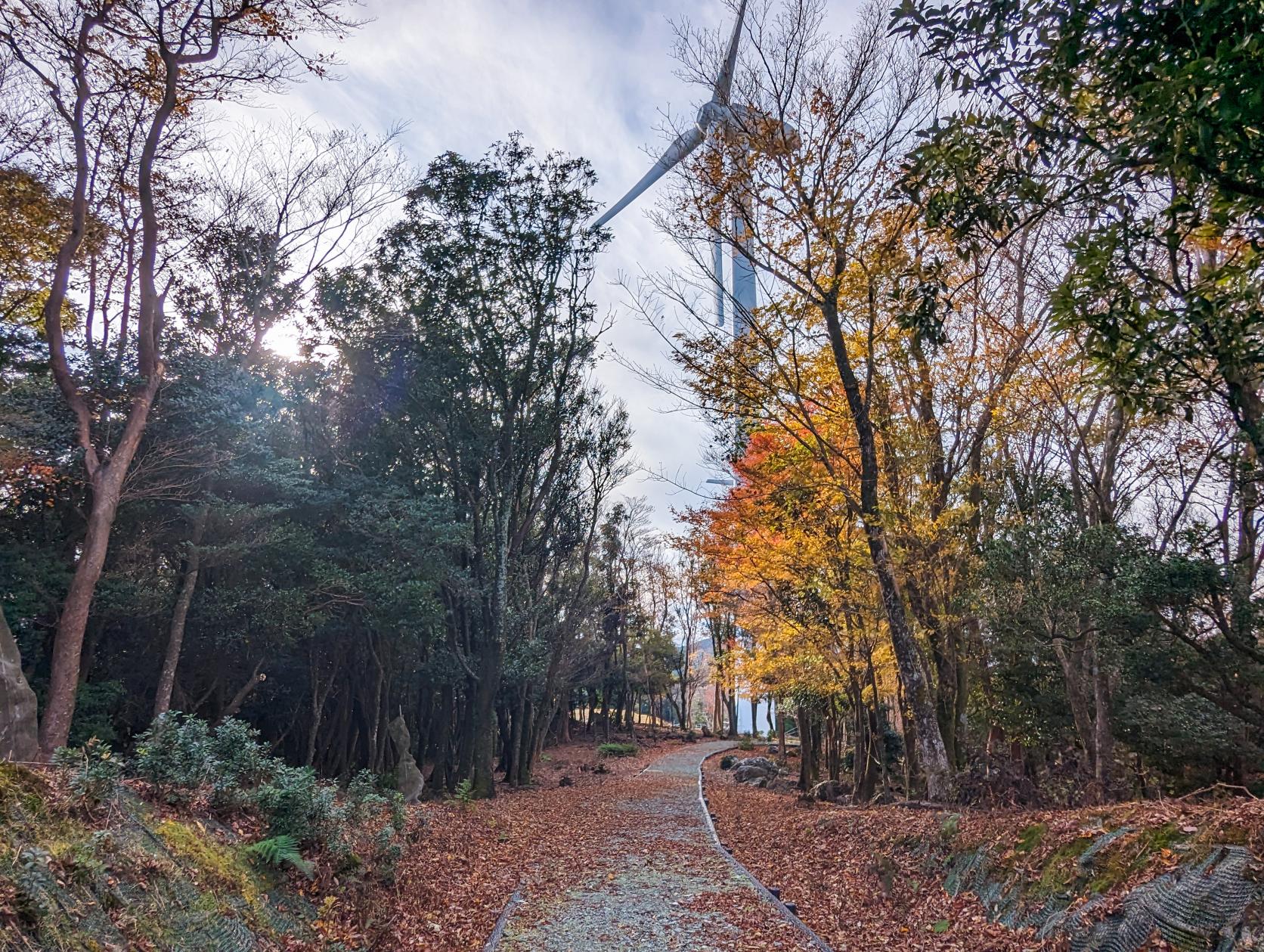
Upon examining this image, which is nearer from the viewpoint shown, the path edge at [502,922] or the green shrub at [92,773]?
the green shrub at [92,773]

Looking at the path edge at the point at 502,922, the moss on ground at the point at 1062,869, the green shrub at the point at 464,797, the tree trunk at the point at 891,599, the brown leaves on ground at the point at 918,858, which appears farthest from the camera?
the green shrub at the point at 464,797

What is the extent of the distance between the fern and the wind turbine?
857 cm

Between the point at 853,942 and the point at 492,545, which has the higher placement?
the point at 492,545

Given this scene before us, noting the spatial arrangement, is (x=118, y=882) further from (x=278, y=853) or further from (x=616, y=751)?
(x=616, y=751)

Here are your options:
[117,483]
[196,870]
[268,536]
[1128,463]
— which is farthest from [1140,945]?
[268,536]

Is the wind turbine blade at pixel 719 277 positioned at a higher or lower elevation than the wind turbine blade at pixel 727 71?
lower

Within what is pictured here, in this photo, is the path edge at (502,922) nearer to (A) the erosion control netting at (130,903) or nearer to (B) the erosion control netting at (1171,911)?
(A) the erosion control netting at (130,903)

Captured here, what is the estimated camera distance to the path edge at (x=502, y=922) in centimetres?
572

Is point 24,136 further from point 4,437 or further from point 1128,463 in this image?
point 1128,463

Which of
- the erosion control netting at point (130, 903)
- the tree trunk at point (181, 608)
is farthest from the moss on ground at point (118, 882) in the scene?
the tree trunk at point (181, 608)

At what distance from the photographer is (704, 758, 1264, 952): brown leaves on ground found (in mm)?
4703

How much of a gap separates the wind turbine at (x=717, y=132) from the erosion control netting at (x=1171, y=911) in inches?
313

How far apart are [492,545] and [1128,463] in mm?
13591

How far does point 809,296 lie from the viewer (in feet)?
33.6
